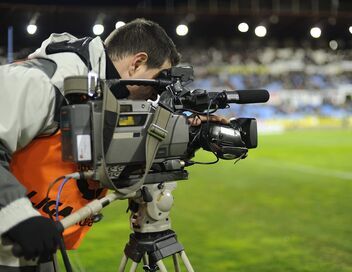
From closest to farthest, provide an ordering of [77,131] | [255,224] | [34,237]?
[34,237], [77,131], [255,224]

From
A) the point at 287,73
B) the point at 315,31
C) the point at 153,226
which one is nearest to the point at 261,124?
the point at 315,31

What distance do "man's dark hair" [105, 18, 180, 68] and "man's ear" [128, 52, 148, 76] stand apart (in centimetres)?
1

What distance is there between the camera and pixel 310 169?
367 inches

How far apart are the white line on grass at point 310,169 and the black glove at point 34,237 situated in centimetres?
717

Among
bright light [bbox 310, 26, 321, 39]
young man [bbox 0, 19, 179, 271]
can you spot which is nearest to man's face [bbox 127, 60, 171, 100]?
young man [bbox 0, 19, 179, 271]

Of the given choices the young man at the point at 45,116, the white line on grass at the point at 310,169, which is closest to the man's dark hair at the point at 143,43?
the young man at the point at 45,116

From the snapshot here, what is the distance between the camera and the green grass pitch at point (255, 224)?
12.8 ft

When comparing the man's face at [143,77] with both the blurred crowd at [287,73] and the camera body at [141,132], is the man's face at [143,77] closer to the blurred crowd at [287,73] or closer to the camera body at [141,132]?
the camera body at [141,132]

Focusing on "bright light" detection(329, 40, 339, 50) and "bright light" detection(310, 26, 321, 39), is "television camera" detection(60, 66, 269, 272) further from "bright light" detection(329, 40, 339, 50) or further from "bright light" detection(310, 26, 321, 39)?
"bright light" detection(329, 40, 339, 50)

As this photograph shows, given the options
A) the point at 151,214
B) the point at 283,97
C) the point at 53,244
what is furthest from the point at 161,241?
the point at 283,97

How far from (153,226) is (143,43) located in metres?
0.61

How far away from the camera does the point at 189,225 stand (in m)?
5.03

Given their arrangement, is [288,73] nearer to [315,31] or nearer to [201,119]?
[315,31]

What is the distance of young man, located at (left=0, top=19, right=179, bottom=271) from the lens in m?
1.43
